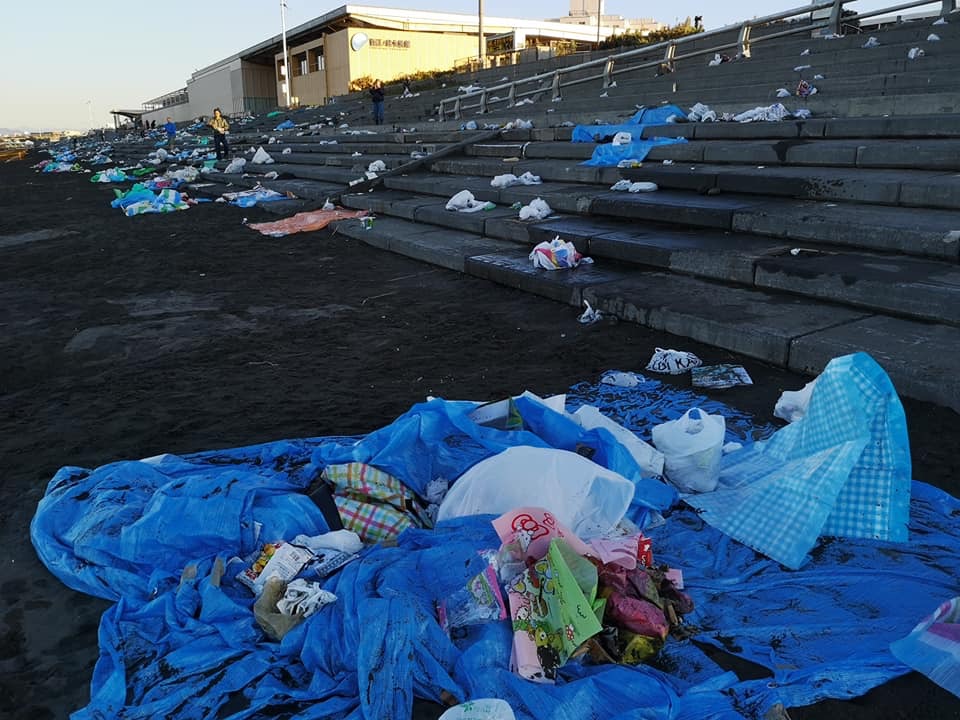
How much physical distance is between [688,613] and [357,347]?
316 centimetres

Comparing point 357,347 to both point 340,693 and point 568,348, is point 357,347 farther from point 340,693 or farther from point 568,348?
point 340,693

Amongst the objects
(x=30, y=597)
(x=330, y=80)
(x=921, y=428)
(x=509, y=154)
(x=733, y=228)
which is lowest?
(x=30, y=597)

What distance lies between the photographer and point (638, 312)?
15.3 feet

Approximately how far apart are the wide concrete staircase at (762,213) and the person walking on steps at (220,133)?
10.3m

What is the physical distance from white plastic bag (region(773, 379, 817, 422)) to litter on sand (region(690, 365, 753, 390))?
366 mm

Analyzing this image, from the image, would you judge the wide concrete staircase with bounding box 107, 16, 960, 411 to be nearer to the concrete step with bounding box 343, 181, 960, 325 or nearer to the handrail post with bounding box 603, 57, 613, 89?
the concrete step with bounding box 343, 181, 960, 325

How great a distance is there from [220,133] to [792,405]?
20.6 metres

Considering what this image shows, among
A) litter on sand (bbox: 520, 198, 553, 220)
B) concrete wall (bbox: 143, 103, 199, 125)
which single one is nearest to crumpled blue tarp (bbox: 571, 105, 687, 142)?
litter on sand (bbox: 520, 198, 553, 220)

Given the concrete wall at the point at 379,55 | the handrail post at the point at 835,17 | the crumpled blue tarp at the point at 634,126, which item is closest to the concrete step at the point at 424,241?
the crumpled blue tarp at the point at 634,126

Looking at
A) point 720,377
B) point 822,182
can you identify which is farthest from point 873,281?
point 822,182

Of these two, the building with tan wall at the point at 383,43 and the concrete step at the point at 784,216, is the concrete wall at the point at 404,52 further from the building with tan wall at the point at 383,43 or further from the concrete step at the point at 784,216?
the concrete step at the point at 784,216

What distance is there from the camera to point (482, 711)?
1592mm

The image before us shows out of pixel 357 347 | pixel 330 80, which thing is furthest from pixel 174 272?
pixel 330 80

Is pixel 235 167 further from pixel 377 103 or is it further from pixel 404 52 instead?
pixel 404 52
